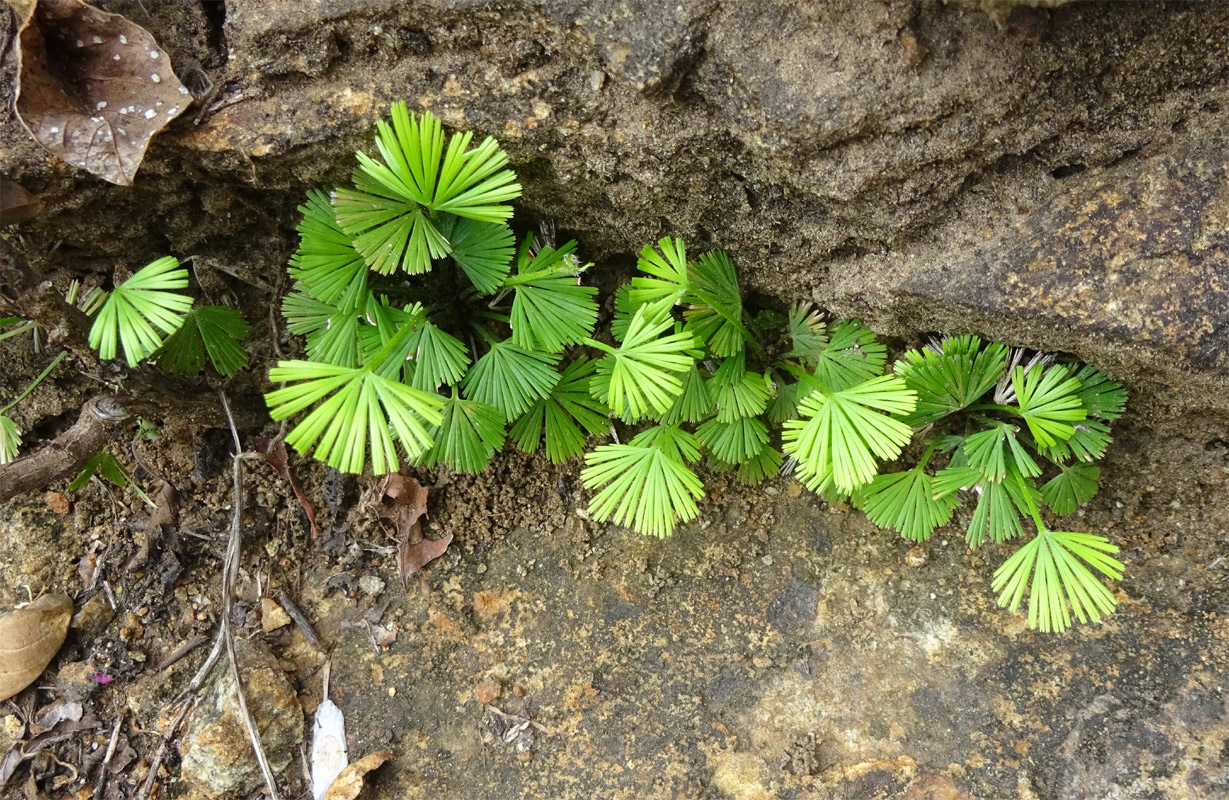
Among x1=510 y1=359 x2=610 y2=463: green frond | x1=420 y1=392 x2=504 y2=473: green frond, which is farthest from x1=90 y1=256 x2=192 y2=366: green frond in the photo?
x1=510 y1=359 x2=610 y2=463: green frond

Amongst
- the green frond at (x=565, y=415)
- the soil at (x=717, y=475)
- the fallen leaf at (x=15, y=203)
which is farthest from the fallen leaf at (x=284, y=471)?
the fallen leaf at (x=15, y=203)

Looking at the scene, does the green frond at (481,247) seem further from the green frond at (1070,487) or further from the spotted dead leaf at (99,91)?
the green frond at (1070,487)

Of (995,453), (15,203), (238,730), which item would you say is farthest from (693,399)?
(15,203)

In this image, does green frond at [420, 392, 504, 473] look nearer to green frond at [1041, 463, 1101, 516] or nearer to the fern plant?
the fern plant

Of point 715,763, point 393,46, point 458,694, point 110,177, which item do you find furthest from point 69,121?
point 715,763

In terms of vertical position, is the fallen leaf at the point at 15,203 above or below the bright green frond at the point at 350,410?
above
